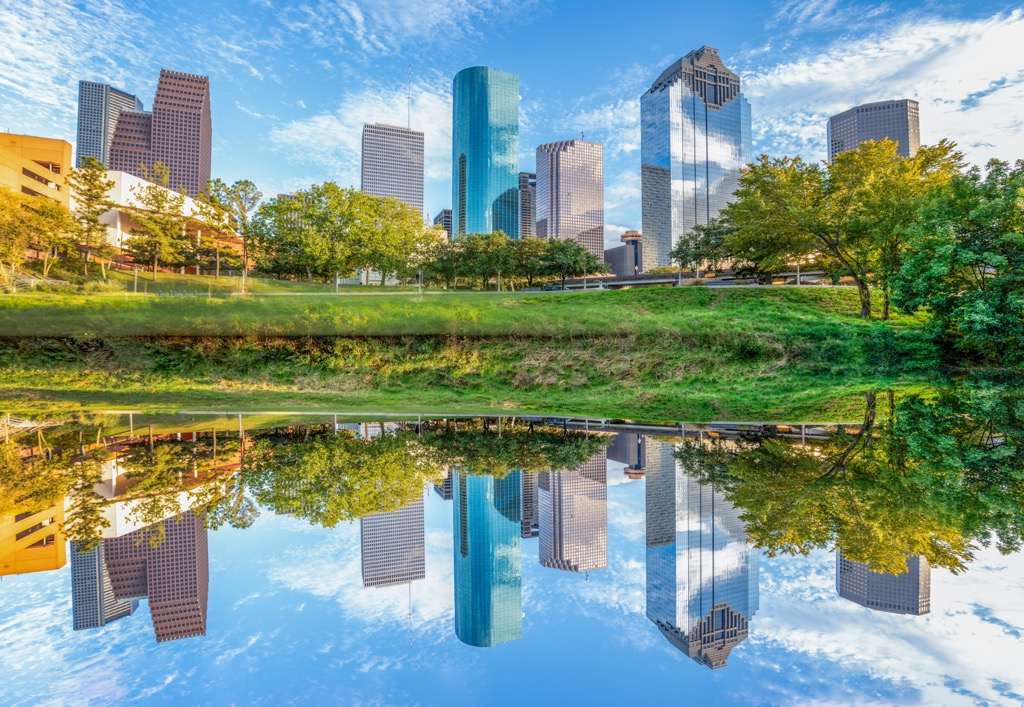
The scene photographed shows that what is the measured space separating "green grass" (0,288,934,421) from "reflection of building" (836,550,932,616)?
5.22 m

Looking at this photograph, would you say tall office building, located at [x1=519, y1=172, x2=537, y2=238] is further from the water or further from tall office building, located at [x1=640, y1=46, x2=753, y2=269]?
the water

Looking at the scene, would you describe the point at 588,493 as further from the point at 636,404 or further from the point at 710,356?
the point at 710,356

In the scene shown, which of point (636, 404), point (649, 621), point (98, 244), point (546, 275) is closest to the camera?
point (649, 621)

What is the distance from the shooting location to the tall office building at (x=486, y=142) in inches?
5910

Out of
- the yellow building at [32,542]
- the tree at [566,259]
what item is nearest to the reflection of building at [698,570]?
→ the yellow building at [32,542]

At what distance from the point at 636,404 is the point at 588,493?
4.97 m

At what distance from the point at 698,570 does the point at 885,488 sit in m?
2.26

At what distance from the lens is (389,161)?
573ft

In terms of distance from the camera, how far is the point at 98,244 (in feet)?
114

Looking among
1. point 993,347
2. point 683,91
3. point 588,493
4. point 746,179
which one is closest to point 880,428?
point 588,493

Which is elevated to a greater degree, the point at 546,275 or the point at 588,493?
the point at 546,275

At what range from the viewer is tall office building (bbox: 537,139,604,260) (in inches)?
7205

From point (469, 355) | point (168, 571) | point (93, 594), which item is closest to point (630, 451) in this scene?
point (168, 571)

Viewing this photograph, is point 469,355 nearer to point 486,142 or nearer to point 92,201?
point 92,201
